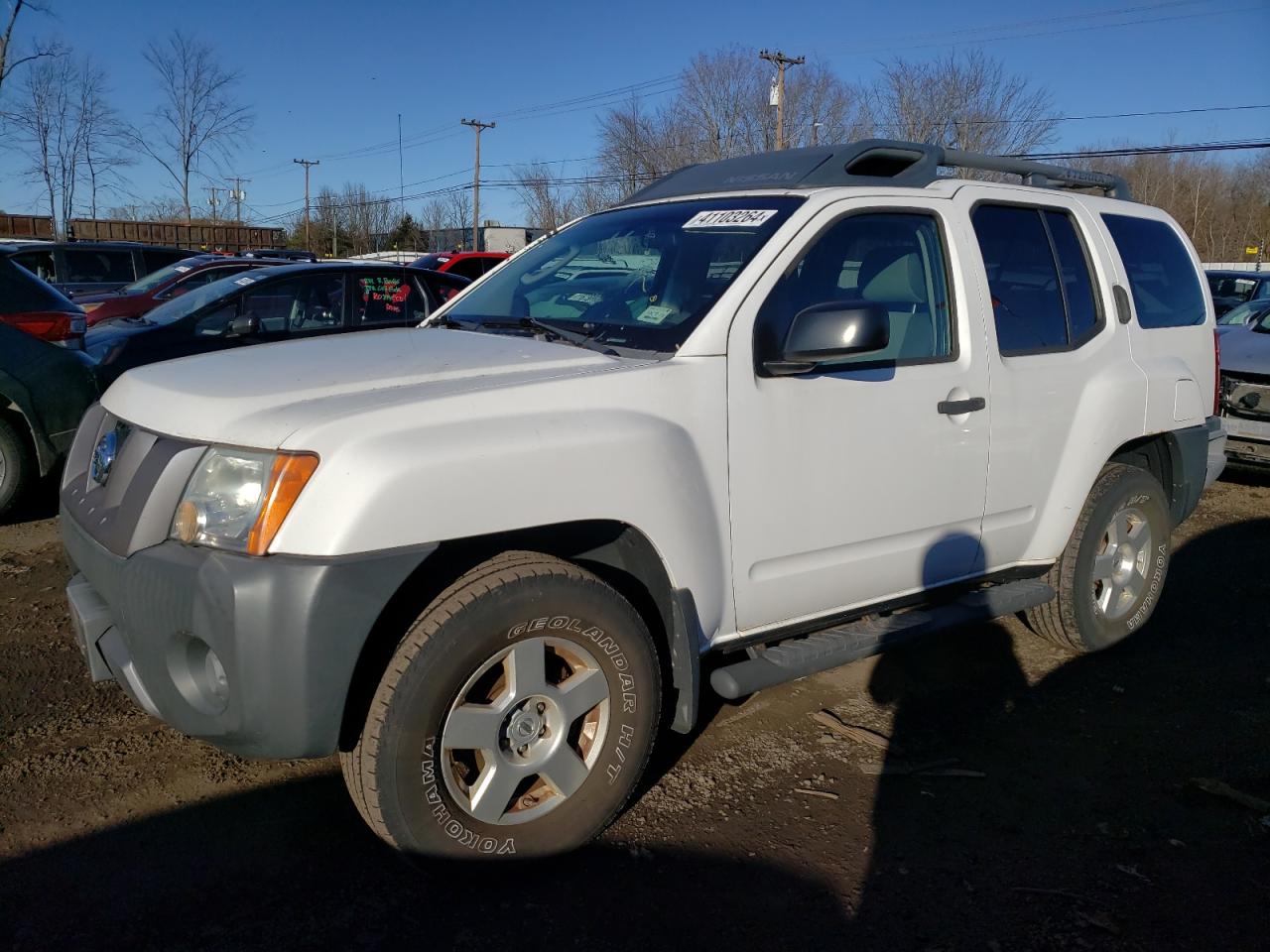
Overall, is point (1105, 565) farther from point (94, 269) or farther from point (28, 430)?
point (94, 269)

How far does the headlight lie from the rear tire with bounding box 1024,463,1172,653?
321 centimetres

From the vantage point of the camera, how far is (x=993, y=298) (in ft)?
12.2

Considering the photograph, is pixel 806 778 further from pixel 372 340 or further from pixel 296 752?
pixel 372 340

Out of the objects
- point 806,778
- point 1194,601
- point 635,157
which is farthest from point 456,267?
point 635,157

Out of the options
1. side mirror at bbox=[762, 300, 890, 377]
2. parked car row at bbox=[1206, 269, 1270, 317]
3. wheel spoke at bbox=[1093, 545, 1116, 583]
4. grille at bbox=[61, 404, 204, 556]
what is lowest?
wheel spoke at bbox=[1093, 545, 1116, 583]

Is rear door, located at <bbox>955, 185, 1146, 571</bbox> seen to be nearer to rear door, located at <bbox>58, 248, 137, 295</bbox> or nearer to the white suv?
the white suv

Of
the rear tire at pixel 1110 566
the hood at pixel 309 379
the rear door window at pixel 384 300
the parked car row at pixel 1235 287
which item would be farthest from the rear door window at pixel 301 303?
the parked car row at pixel 1235 287

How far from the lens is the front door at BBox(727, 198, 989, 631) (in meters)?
2.98

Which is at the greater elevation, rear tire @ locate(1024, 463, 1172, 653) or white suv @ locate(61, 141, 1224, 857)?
white suv @ locate(61, 141, 1224, 857)

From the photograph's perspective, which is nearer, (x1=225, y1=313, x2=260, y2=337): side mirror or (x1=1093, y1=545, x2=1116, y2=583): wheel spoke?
(x1=1093, y1=545, x2=1116, y2=583): wheel spoke

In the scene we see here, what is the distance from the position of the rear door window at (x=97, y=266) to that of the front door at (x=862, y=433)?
14267mm

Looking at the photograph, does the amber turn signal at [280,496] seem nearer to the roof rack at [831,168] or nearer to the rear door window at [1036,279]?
the roof rack at [831,168]

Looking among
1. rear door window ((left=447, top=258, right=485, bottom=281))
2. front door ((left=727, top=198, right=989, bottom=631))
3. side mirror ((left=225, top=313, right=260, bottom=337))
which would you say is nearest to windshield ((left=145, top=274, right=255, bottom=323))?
side mirror ((left=225, top=313, right=260, bottom=337))

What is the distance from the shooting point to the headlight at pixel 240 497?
2.29 m
